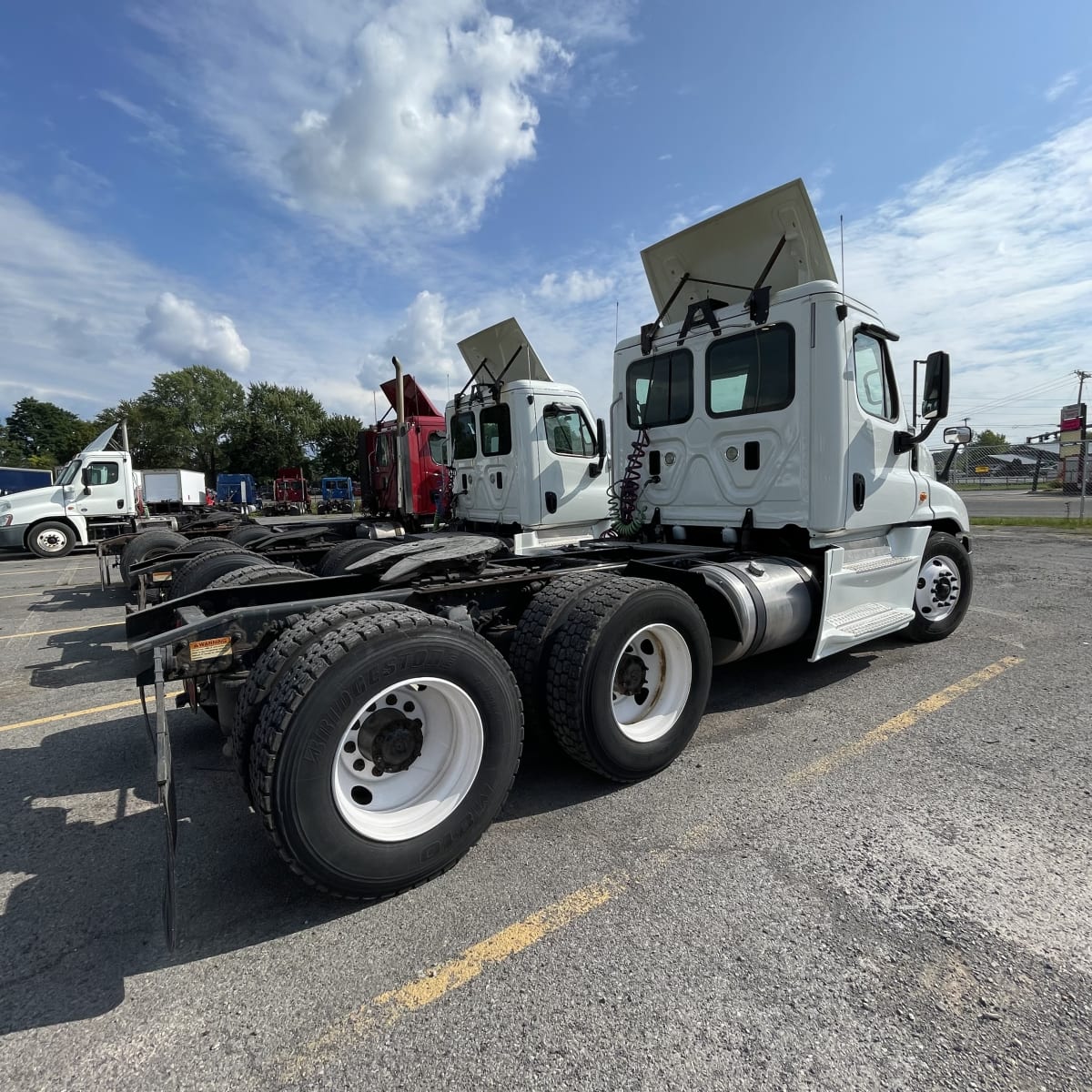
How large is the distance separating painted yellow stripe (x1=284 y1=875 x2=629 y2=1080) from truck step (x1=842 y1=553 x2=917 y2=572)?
130 inches

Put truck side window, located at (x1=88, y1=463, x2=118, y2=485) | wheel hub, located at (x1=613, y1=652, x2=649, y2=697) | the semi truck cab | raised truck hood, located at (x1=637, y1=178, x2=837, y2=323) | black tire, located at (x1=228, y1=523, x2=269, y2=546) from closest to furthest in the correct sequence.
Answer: wheel hub, located at (x1=613, y1=652, x2=649, y2=697)
raised truck hood, located at (x1=637, y1=178, x2=837, y2=323)
the semi truck cab
black tire, located at (x1=228, y1=523, x2=269, y2=546)
truck side window, located at (x1=88, y1=463, x2=118, y2=485)

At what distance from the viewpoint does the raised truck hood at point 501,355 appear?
8.34m

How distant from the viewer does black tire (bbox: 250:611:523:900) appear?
7.51ft

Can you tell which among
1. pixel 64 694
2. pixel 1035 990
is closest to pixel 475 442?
pixel 64 694

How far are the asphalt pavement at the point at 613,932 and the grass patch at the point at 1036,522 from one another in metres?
15.3

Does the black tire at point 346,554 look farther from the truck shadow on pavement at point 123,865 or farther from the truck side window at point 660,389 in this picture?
the truck side window at point 660,389

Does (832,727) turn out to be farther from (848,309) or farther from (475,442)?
(475,442)

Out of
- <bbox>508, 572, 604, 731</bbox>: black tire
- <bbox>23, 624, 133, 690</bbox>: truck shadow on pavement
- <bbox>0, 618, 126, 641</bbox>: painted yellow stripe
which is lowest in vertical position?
<bbox>23, 624, 133, 690</bbox>: truck shadow on pavement

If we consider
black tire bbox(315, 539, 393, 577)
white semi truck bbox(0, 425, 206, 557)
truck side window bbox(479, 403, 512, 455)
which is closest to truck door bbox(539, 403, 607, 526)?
truck side window bbox(479, 403, 512, 455)

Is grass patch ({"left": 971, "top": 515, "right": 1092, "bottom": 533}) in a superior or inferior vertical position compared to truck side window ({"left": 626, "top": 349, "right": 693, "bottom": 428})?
inferior

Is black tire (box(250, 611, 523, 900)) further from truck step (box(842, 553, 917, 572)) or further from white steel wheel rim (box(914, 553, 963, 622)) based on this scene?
white steel wheel rim (box(914, 553, 963, 622))

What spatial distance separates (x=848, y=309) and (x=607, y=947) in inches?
173

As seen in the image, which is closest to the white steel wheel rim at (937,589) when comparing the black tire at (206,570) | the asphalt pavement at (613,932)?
the asphalt pavement at (613,932)

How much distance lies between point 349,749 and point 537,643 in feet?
3.59
